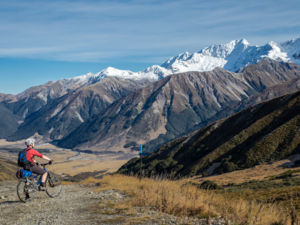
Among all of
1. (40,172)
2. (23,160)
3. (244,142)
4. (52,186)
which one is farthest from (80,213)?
(244,142)

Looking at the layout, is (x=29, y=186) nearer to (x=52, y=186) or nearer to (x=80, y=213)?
(x=52, y=186)

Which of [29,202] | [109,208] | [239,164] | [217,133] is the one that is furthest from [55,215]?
[217,133]

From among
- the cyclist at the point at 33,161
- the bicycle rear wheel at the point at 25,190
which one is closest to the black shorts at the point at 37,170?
the cyclist at the point at 33,161

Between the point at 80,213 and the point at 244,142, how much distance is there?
72179mm

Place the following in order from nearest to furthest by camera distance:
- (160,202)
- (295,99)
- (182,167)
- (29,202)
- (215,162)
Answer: (160,202)
(29,202)
(215,162)
(295,99)
(182,167)

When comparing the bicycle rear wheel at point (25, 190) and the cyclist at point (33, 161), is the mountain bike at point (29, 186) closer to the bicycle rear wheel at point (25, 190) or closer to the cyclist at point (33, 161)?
the bicycle rear wheel at point (25, 190)

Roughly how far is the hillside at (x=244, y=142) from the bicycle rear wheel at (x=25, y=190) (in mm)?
32276

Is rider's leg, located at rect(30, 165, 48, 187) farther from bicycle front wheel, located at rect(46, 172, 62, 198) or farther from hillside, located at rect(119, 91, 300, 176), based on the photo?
hillside, located at rect(119, 91, 300, 176)

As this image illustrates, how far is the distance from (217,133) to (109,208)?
90.7 meters

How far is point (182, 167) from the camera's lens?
92.1 meters

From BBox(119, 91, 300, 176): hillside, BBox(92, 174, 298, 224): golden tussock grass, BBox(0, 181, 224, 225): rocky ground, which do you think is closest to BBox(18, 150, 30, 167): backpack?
BBox(0, 181, 224, 225): rocky ground

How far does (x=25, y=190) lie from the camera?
1655 centimetres

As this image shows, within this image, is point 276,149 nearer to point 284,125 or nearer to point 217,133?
point 284,125

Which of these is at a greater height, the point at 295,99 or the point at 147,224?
the point at 295,99
